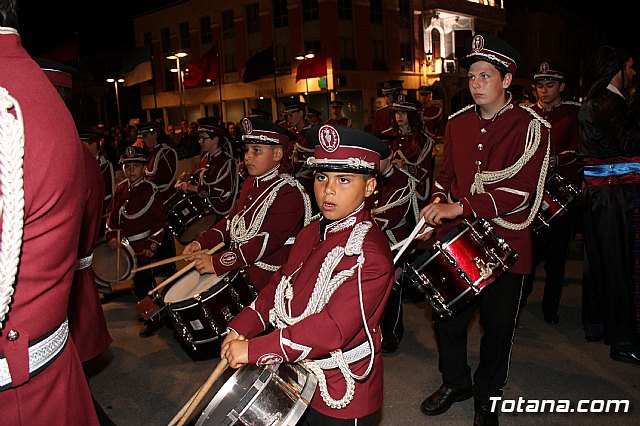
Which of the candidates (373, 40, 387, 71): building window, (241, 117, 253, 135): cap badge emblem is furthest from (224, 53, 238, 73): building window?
(241, 117, 253, 135): cap badge emblem

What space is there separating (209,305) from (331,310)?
6.23 feet

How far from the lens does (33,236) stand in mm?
1362

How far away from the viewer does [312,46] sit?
33.9 metres

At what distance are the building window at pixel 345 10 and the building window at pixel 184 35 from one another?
12.6m

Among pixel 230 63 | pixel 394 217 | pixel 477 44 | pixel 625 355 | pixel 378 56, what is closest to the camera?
pixel 477 44

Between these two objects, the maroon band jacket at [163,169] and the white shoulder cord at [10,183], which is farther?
the maroon band jacket at [163,169]

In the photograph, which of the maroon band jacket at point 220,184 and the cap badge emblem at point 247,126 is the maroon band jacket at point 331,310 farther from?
the maroon band jacket at point 220,184

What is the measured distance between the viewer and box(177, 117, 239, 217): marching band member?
23.0 ft

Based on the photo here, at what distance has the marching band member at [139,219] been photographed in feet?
19.8

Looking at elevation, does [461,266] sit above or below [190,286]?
above

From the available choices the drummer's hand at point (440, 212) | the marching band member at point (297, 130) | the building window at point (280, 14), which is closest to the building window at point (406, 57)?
the building window at point (280, 14)

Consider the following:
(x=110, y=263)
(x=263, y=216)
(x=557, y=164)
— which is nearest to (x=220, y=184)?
(x=110, y=263)

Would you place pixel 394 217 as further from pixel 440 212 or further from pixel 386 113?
pixel 386 113

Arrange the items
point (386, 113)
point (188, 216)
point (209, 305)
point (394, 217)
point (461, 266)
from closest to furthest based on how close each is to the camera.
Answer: point (461, 266) < point (209, 305) < point (394, 217) < point (188, 216) < point (386, 113)
